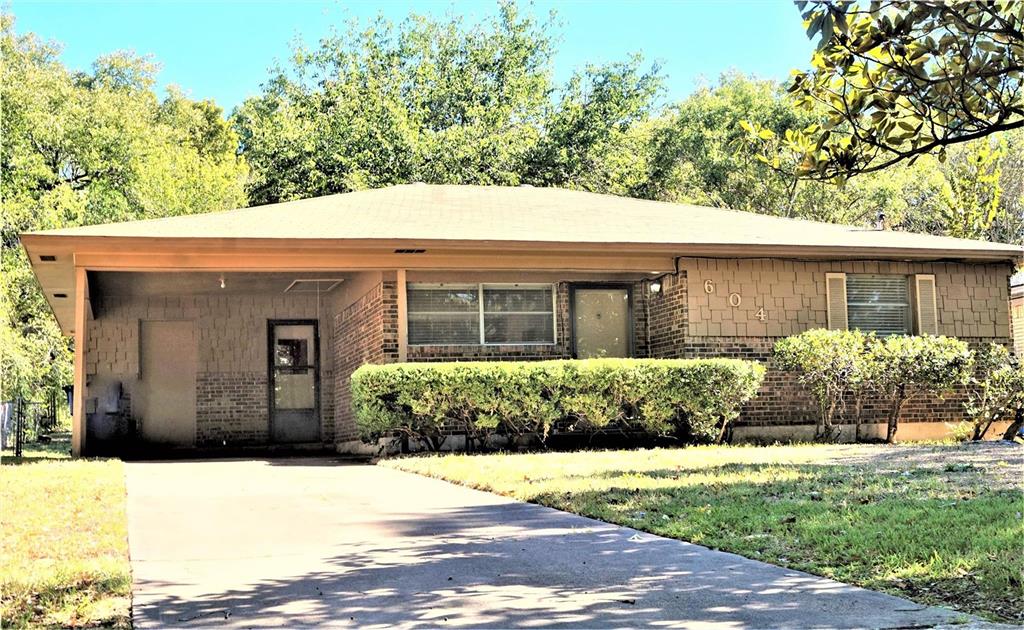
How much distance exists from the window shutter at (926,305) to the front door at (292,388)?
33.4ft

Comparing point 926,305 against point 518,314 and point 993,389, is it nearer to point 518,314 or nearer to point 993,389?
point 993,389

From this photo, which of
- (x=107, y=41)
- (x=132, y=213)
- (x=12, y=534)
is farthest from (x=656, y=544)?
(x=107, y=41)

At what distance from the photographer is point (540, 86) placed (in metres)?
35.0

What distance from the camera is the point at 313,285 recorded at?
18812mm

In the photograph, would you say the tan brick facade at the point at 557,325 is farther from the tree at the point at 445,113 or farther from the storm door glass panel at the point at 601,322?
the tree at the point at 445,113

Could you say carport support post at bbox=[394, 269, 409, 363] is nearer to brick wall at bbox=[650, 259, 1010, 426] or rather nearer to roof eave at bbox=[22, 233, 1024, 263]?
roof eave at bbox=[22, 233, 1024, 263]

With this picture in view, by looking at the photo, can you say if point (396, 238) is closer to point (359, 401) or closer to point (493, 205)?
point (359, 401)

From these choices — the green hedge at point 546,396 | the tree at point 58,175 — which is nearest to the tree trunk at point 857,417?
the green hedge at point 546,396

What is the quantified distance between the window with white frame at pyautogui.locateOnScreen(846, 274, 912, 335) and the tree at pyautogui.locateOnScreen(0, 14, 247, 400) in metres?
16.9

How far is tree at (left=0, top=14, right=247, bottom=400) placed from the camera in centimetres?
2645

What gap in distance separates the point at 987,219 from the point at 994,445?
1259 centimetres

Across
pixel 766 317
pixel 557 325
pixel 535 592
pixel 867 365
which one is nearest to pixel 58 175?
pixel 557 325

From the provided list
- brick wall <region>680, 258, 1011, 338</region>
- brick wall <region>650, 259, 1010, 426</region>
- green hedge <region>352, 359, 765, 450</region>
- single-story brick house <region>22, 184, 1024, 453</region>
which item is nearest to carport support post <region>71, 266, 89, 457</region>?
single-story brick house <region>22, 184, 1024, 453</region>

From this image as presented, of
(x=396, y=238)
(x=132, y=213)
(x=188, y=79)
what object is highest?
(x=188, y=79)
